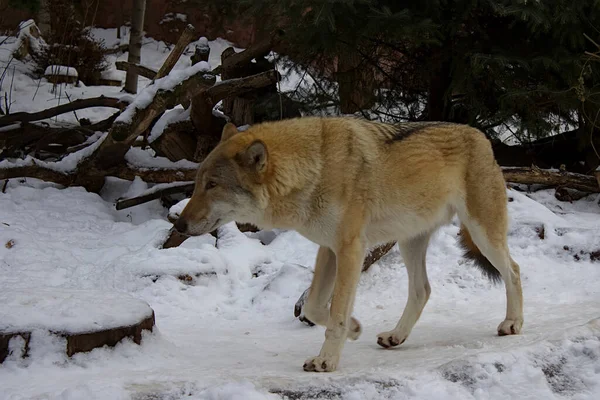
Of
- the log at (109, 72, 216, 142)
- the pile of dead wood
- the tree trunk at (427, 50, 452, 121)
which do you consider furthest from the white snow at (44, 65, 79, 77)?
the tree trunk at (427, 50, 452, 121)

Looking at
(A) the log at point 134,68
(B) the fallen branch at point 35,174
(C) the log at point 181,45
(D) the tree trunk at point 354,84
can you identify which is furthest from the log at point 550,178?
(B) the fallen branch at point 35,174

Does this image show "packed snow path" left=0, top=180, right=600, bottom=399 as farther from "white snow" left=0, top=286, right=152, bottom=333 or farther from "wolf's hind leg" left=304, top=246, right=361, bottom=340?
"wolf's hind leg" left=304, top=246, right=361, bottom=340

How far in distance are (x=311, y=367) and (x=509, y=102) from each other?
16.0ft

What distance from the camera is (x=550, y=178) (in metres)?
8.34

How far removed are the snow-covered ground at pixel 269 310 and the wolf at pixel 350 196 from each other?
0.40m

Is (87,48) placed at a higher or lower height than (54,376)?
higher

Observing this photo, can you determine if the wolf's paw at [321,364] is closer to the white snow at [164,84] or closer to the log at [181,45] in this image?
the white snow at [164,84]

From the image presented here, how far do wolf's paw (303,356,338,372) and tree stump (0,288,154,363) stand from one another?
106cm

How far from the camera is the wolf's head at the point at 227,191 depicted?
4164 millimetres

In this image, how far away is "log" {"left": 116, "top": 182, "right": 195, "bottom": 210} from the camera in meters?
8.62

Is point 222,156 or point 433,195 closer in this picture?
point 222,156

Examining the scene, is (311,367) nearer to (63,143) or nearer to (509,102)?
(509,102)

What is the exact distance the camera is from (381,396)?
A: 313 cm

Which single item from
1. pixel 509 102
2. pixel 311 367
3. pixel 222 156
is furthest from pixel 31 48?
pixel 311 367
